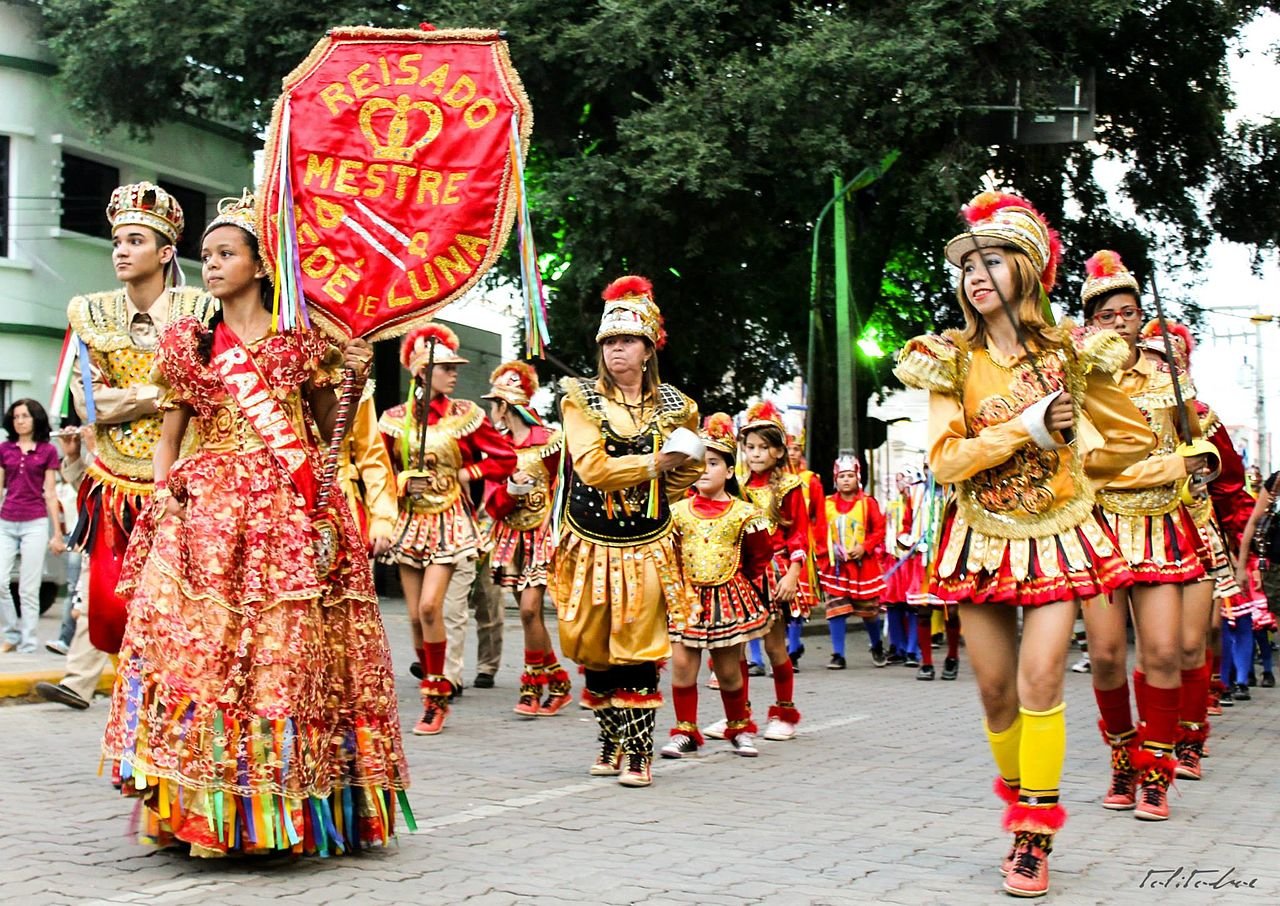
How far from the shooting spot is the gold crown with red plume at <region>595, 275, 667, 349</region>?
7.91m

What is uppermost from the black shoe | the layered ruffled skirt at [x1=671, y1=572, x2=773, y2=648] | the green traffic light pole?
the green traffic light pole

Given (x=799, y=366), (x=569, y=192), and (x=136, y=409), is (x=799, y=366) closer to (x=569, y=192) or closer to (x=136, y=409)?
(x=569, y=192)

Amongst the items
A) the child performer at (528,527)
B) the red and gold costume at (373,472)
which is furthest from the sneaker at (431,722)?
the red and gold costume at (373,472)

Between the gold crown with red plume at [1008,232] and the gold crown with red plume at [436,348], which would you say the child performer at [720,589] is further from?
the gold crown with red plume at [1008,232]

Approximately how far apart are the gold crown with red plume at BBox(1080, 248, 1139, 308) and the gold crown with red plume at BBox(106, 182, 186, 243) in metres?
4.19

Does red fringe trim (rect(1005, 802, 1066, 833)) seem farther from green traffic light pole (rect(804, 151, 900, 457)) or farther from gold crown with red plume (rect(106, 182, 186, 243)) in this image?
green traffic light pole (rect(804, 151, 900, 457))

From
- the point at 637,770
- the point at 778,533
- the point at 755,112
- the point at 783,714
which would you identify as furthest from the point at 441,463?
the point at 755,112

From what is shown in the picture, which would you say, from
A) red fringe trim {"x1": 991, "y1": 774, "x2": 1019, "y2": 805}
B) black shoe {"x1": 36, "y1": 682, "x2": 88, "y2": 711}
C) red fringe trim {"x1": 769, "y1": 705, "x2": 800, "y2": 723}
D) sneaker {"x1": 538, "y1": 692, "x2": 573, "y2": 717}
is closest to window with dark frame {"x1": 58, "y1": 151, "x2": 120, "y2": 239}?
black shoe {"x1": 36, "y1": 682, "x2": 88, "y2": 711}

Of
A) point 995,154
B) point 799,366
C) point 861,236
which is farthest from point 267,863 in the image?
point 799,366

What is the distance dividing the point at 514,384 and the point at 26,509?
15.0 feet

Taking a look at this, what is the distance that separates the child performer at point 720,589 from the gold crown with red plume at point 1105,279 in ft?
7.12

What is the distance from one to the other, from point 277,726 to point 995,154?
1833cm

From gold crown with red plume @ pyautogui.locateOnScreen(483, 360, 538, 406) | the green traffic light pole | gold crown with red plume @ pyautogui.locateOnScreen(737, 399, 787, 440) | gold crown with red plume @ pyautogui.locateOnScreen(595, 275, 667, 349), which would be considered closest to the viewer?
gold crown with red plume @ pyautogui.locateOnScreen(595, 275, 667, 349)

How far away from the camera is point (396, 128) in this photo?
597 centimetres
